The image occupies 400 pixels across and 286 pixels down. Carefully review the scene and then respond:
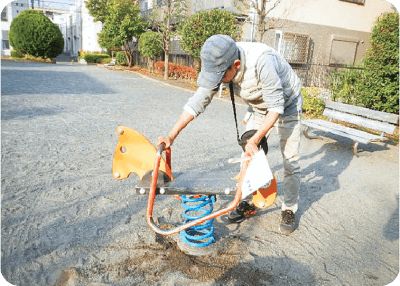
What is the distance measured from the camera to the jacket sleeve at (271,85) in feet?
7.58

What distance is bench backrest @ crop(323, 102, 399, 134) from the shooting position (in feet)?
19.5

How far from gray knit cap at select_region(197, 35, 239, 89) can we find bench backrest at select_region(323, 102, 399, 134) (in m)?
4.86

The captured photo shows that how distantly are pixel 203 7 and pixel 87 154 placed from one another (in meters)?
15.8

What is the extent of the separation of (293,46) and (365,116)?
9.15 meters

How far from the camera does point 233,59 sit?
225 cm

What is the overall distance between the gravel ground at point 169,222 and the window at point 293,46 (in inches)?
379

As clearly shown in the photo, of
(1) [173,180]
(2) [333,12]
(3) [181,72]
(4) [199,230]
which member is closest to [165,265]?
(4) [199,230]

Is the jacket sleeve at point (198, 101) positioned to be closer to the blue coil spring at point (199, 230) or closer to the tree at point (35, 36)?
the blue coil spring at point (199, 230)

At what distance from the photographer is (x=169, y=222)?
3102 mm

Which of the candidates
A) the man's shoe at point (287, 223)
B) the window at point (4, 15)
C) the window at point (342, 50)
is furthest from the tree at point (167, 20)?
the window at point (4, 15)

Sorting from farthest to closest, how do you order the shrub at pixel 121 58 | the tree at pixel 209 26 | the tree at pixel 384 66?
the shrub at pixel 121 58 → the tree at pixel 209 26 → the tree at pixel 384 66

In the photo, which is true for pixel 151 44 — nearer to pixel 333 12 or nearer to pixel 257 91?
pixel 333 12

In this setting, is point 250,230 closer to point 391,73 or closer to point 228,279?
point 228,279

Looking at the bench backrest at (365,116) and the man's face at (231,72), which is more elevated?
the man's face at (231,72)
